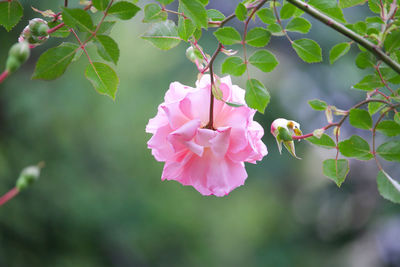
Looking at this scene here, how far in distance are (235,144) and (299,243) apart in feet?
7.94

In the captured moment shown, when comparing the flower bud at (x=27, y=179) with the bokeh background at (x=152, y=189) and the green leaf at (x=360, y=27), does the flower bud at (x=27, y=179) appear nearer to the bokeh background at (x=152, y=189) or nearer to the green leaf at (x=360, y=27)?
the green leaf at (x=360, y=27)

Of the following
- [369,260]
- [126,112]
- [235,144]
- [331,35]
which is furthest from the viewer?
[369,260]

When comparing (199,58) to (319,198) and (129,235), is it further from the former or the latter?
(319,198)

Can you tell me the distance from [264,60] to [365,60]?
6 centimetres

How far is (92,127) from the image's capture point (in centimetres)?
232

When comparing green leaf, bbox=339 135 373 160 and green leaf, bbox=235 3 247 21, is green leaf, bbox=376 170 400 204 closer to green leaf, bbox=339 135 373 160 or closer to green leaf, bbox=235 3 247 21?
green leaf, bbox=339 135 373 160

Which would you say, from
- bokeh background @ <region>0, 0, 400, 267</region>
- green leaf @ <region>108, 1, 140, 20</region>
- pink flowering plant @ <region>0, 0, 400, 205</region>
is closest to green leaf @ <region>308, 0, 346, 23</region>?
pink flowering plant @ <region>0, 0, 400, 205</region>

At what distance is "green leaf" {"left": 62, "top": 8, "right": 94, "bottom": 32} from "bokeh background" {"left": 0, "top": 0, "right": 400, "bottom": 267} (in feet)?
6.05

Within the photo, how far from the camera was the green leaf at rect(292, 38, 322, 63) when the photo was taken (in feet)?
0.81

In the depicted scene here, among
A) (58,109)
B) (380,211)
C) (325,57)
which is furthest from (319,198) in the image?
(58,109)

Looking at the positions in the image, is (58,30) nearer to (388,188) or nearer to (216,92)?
(216,92)

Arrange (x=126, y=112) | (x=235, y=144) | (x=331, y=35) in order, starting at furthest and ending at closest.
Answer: (x=126, y=112)
(x=331, y=35)
(x=235, y=144)

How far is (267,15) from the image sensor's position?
0.24m

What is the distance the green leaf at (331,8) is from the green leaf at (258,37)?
1.3 inches
